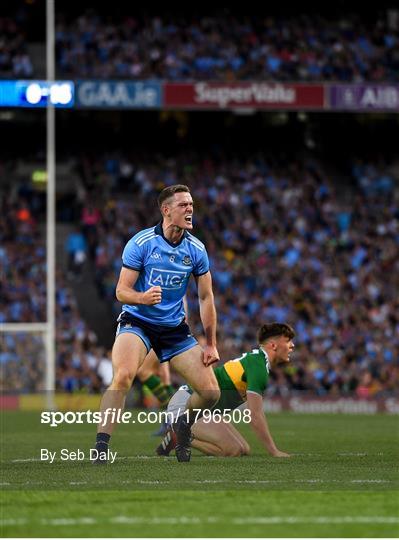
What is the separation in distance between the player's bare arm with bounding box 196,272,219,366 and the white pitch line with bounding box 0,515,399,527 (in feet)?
12.7

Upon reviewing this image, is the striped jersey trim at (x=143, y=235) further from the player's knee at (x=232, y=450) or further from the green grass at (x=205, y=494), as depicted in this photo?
the player's knee at (x=232, y=450)

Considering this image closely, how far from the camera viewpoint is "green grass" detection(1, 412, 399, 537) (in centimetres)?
762

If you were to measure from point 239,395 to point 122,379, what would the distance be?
2085 mm

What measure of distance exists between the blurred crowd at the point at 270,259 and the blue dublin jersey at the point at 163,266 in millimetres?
16940

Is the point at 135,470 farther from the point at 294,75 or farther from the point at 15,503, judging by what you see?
the point at 294,75

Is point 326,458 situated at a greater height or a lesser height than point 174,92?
lesser

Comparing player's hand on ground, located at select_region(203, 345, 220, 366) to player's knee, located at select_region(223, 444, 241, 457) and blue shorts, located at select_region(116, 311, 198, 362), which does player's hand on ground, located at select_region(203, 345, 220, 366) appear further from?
player's knee, located at select_region(223, 444, 241, 457)


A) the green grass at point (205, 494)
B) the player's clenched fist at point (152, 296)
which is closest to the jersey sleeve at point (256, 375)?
the green grass at point (205, 494)

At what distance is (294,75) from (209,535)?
29589 millimetres

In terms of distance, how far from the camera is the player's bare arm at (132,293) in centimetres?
1120

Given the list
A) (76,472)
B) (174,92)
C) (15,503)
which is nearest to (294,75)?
(174,92)

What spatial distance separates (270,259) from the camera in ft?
113

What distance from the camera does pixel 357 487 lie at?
9.94m

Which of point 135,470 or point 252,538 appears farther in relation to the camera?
point 135,470
